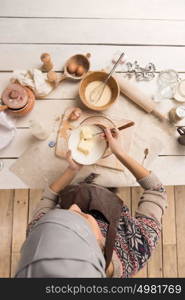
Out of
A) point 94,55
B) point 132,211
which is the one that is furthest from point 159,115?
point 132,211

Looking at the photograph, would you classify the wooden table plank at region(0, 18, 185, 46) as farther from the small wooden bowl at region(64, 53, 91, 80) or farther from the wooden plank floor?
the wooden plank floor

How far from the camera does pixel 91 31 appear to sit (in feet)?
3.89

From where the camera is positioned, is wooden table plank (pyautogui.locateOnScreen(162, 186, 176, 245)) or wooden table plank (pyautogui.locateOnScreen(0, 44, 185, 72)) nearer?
wooden table plank (pyautogui.locateOnScreen(0, 44, 185, 72))

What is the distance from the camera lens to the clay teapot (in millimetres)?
1084

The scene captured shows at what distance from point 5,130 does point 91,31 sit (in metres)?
0.49

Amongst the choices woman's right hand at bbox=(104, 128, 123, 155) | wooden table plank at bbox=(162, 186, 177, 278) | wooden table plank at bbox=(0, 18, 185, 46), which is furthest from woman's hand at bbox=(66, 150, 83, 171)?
wooden table plank at bbox=(162, 186, 177, 278)

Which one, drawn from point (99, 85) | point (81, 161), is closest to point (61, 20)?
point (99, 85)

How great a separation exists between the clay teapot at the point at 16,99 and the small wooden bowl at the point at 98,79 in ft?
0.62

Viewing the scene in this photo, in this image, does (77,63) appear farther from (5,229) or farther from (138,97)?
(5,229)

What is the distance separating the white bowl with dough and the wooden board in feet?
0.20

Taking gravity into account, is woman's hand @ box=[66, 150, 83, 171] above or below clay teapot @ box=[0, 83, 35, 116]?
below

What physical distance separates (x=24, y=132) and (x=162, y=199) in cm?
54

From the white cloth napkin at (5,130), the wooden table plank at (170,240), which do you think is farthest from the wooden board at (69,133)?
the wooden table plank at (170,240)

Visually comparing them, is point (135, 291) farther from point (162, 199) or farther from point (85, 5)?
point (85, 5)
